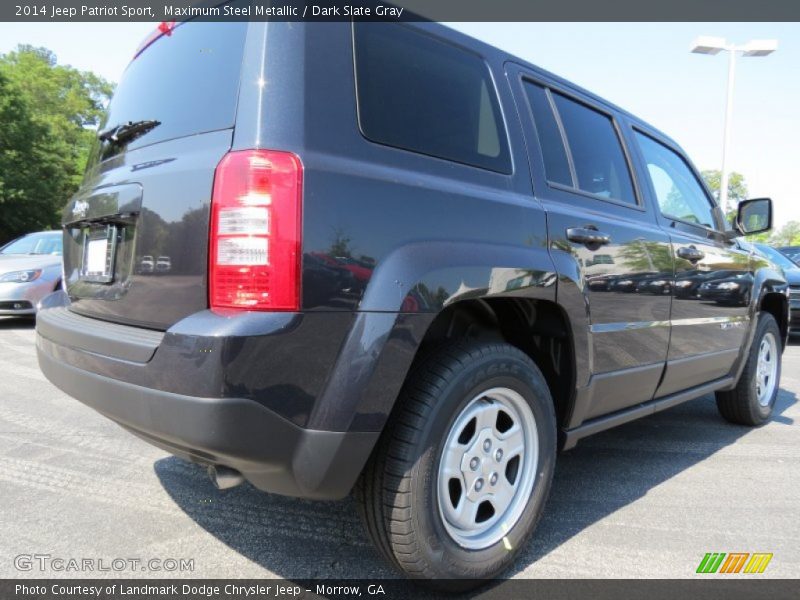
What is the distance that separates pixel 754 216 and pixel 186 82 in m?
3.82

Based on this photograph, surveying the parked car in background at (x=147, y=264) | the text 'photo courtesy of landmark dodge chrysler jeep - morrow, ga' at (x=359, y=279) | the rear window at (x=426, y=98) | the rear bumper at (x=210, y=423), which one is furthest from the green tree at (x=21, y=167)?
the rear window at (x=426, y=98)

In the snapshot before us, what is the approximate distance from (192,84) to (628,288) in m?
1.98

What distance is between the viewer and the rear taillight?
151 centimetres

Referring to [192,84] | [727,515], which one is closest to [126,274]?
[192,84]

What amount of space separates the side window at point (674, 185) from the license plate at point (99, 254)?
8.82 ft

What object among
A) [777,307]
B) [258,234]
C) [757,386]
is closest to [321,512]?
[258,234]

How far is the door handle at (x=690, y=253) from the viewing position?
3072mm

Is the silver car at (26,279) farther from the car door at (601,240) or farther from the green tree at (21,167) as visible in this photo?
the green tree at (21,167)

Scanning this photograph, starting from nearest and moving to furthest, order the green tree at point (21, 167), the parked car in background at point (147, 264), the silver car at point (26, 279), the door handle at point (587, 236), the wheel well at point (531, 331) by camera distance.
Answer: the parked car in background at point (147, 264)
the wheel well at point (531, 331)
the door handle at point (587, 236)
the silver car at point (26, 279)
the green tree at point (21, 167)

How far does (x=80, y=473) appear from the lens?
2.88m

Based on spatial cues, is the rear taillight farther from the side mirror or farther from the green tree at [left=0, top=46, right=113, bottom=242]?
the green tree at [left=0, top=46, right=113, bottom=242]

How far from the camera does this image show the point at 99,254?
81.5 inches

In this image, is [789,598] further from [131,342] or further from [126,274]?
[126,274]

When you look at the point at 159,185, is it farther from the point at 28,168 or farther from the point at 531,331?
the point at 28,168
